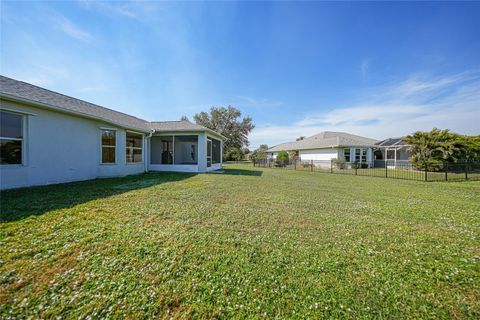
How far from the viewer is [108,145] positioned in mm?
9516

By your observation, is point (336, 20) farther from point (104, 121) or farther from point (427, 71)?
point (104, 121)

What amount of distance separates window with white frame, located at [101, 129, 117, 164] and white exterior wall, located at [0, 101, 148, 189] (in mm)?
271

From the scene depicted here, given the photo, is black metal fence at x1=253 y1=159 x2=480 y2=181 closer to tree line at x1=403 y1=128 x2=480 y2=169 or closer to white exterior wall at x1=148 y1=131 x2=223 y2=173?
tree line at x1=403 y1=128 x2=480 y2=169

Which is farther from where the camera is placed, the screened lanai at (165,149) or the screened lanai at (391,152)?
the screened lanai at (391,152)

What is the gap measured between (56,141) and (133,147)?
4.45 metres

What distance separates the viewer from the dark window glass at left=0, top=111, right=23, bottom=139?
5.73 m

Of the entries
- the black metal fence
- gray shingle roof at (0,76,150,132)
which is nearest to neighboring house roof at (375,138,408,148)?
the black metal fence

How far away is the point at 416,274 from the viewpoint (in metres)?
2.45

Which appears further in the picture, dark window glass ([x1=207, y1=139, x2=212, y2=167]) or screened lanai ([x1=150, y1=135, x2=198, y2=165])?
dark window glass ([x1=207, y1=139, x2=212, y2=167])

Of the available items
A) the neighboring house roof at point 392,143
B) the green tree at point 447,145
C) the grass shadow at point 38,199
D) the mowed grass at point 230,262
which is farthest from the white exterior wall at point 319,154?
the grass shadow at point 38,199

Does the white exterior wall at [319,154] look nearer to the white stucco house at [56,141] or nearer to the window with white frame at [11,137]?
the white stucco house at [56,141]

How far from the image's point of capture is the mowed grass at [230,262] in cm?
187

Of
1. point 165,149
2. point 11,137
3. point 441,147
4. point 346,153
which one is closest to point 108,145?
point 11,137

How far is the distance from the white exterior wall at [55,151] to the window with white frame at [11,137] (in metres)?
0.14
